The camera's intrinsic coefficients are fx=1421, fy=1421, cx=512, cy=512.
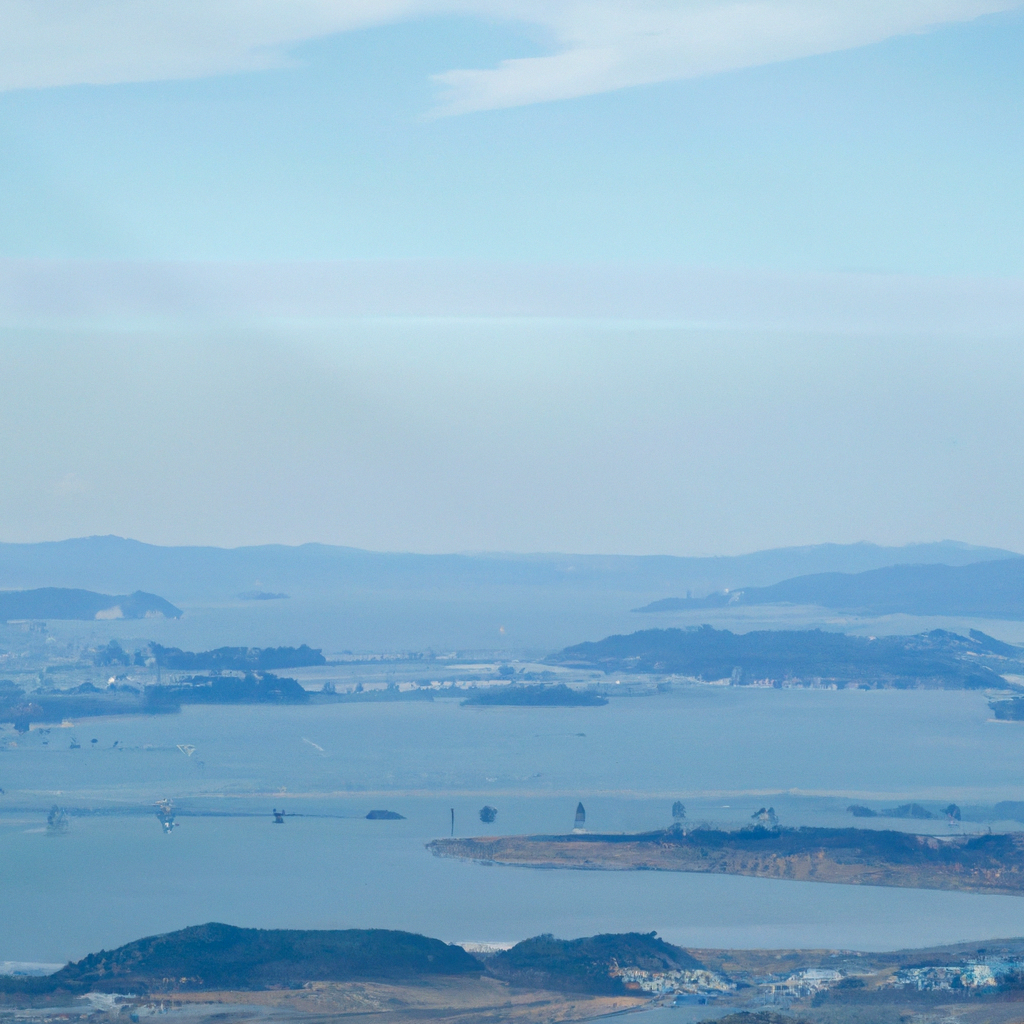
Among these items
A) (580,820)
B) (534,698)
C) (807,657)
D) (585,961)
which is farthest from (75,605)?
(585,961)

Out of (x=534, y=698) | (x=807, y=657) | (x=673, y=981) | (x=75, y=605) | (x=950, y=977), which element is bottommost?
(x=673, y=981)

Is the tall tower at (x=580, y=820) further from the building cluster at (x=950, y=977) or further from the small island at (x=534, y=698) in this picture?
the small island at (x=534, y=698)

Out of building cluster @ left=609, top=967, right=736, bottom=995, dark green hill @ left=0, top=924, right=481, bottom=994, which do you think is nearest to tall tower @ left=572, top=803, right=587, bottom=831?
dark green hill @ left=0, top=924, right=481, bottom=994

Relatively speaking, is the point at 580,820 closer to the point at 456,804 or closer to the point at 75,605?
the point at 456,804

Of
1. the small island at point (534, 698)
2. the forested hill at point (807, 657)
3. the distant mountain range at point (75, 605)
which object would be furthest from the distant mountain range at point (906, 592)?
the small island at point (534, 698)

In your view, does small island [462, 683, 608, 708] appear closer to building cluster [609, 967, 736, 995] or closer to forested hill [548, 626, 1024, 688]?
forested hill [548, 626, 1024, 688]

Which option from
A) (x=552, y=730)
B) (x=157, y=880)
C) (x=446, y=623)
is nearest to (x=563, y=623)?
(x=446, y=623)
